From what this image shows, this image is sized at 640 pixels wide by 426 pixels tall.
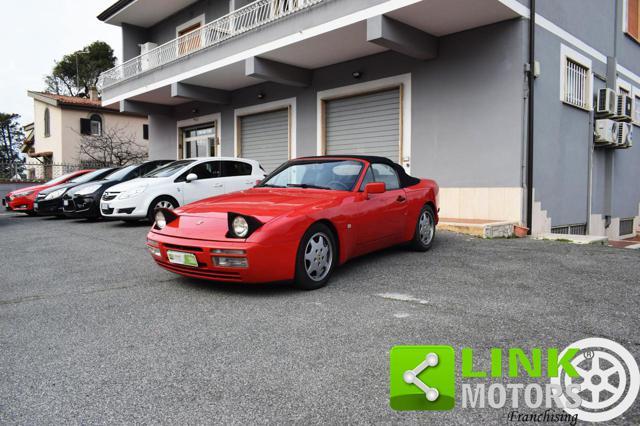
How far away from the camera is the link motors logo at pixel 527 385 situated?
91.7 inches

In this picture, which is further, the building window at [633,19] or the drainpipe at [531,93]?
the building window at [633,19]

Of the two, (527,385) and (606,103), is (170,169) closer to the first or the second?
(527,385)

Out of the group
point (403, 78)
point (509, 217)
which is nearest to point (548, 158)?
point (509, 217)

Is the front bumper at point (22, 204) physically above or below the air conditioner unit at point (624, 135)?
below

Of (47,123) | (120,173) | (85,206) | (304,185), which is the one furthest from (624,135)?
(47,123)

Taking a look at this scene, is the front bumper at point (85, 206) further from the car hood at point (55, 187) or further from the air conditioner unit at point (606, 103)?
the air conditioner unit at point (606, 103)

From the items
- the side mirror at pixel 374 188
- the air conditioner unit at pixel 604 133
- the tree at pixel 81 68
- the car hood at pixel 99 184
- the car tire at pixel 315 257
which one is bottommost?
the car tire at pixel 315 257

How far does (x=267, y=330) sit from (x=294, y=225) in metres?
1.16

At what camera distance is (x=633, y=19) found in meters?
14.6

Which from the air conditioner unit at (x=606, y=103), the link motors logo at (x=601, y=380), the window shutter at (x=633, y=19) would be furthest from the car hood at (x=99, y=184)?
the window shutter at (x=633, y=19)

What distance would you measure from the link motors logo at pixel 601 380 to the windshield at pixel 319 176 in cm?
293

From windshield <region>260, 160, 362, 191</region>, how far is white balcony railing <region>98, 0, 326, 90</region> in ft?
20.2

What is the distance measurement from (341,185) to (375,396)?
3204 mm

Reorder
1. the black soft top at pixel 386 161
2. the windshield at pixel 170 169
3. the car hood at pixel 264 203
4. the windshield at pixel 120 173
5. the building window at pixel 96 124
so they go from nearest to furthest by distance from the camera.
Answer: the car hood at pixel 264 203 → the black soft top at pixel 386 161 → the windshield at pixel 170 169 → the windshield at pixel 120 173 → the building window at pixel 96 124
